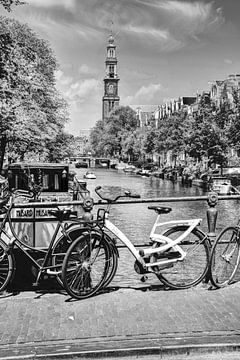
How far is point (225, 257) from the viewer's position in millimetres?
7238

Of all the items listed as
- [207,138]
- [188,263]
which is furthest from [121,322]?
[207,138]

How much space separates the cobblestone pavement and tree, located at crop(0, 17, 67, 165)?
15.9 m

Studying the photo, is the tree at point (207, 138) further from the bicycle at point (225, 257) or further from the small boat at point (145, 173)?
the bicycle at point (225, 257)

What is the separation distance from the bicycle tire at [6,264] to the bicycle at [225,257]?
266 cm

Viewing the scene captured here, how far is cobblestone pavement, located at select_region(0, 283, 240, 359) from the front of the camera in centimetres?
500

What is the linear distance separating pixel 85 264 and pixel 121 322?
3.61 feet

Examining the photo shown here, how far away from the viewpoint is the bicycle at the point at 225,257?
6.84 meters

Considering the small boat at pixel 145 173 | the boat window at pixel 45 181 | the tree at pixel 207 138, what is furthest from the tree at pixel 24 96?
the small boat at pixel 145 173

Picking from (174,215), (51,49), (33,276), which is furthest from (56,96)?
(33,276)

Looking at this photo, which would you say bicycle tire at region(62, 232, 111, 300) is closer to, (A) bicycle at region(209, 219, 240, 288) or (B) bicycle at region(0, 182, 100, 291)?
(B) bicycle at region(0, 182, 100, 291)

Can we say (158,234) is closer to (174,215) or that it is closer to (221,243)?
(221,243)

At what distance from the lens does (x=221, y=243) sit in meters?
7.11

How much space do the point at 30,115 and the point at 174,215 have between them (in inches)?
456

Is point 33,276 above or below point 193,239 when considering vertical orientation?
below
